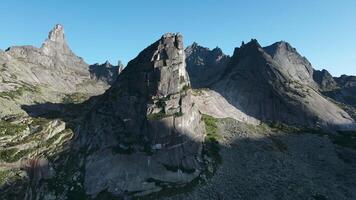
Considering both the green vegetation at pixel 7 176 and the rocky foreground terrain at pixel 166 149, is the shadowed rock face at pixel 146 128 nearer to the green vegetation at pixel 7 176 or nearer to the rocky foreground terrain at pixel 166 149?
the rocky foreground terrain at pixel 166 149

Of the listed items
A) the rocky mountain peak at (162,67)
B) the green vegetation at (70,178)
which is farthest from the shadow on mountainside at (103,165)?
the rocky mountain peak at (162,67)

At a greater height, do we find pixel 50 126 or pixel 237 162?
pixel 50 126

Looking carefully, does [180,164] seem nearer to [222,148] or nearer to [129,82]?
[222,148]

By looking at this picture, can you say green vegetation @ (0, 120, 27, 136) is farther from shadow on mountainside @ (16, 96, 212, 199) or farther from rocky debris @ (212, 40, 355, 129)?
rocky debris @ (212, 40, 355, 129)

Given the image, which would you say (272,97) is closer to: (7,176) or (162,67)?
(162,67)

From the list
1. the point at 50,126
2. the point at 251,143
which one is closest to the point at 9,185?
the point at 50,126
